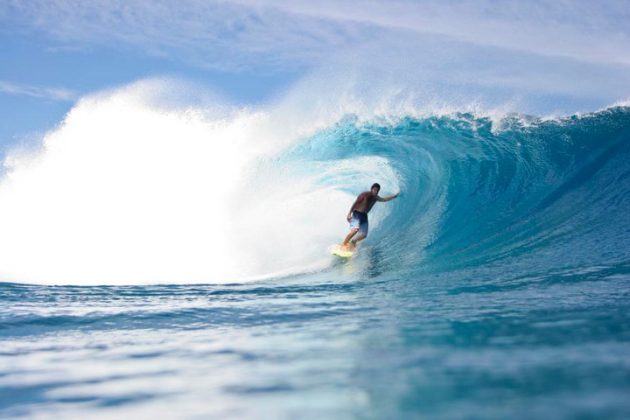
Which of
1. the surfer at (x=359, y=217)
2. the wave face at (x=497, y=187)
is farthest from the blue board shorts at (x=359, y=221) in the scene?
the wave face at (x=497, y=187)

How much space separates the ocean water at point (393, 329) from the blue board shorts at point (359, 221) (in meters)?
0.47

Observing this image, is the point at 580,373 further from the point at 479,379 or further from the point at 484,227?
the point at 484,227

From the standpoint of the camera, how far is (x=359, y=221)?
10359 millimetres

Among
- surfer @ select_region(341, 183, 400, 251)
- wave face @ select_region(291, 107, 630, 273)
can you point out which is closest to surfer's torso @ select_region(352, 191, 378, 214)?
surfer @ select_region(341, 183, 400, 251)

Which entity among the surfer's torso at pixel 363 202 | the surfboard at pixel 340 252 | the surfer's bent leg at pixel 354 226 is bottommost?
the surfboard at pixel 340 252

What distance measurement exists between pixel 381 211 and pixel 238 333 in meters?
8.79

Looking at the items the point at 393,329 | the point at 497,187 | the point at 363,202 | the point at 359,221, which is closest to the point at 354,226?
the point at 359,221

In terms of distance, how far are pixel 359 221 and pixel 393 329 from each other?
6.35 m

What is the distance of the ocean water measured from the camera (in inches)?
101

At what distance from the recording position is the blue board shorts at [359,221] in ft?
34.0

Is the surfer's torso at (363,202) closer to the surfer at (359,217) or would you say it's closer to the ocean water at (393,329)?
the surfer at (359,217)

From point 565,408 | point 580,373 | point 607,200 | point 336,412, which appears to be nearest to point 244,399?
point 336,412

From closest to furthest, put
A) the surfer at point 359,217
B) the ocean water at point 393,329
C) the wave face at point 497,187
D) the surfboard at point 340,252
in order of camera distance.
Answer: the ocean water at point 393,329
the wave face at point 497,187
the surfboard at point 340,252
the surfer at point 359,217

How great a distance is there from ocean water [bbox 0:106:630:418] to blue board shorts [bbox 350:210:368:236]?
467mm
